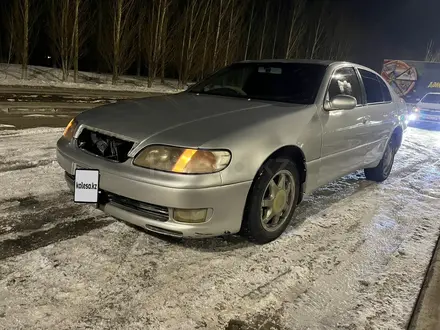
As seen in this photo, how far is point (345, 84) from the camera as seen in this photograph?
400 centimetres

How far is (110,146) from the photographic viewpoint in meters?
2.81

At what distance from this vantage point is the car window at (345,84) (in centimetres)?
374

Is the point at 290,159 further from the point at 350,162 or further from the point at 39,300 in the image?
the point at 39,300

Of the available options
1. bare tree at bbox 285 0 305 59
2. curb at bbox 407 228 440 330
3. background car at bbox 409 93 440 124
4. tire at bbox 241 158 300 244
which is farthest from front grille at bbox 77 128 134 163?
bare tree at bbox 285 0 305 59

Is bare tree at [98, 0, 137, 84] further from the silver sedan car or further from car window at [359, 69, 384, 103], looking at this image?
the silver sedan car

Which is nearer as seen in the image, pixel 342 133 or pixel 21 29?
pixel 342 133

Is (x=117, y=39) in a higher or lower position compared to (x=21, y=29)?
higher

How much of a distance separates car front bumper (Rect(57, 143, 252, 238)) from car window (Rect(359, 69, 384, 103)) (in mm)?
2515

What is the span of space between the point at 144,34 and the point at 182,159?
2234 cm

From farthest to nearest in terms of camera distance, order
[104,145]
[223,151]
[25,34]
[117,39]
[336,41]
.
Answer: [336,41] → [117,39] → [25,34] → [104,145] → [223,151]

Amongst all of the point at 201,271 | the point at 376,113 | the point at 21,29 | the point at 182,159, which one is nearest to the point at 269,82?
the point at 376,113

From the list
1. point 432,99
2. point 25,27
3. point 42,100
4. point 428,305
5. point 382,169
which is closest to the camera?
point 428,305

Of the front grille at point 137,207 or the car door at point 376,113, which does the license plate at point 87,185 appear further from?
the car door at point 376,113

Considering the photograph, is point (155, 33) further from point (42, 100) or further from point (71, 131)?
point (71, 131)
